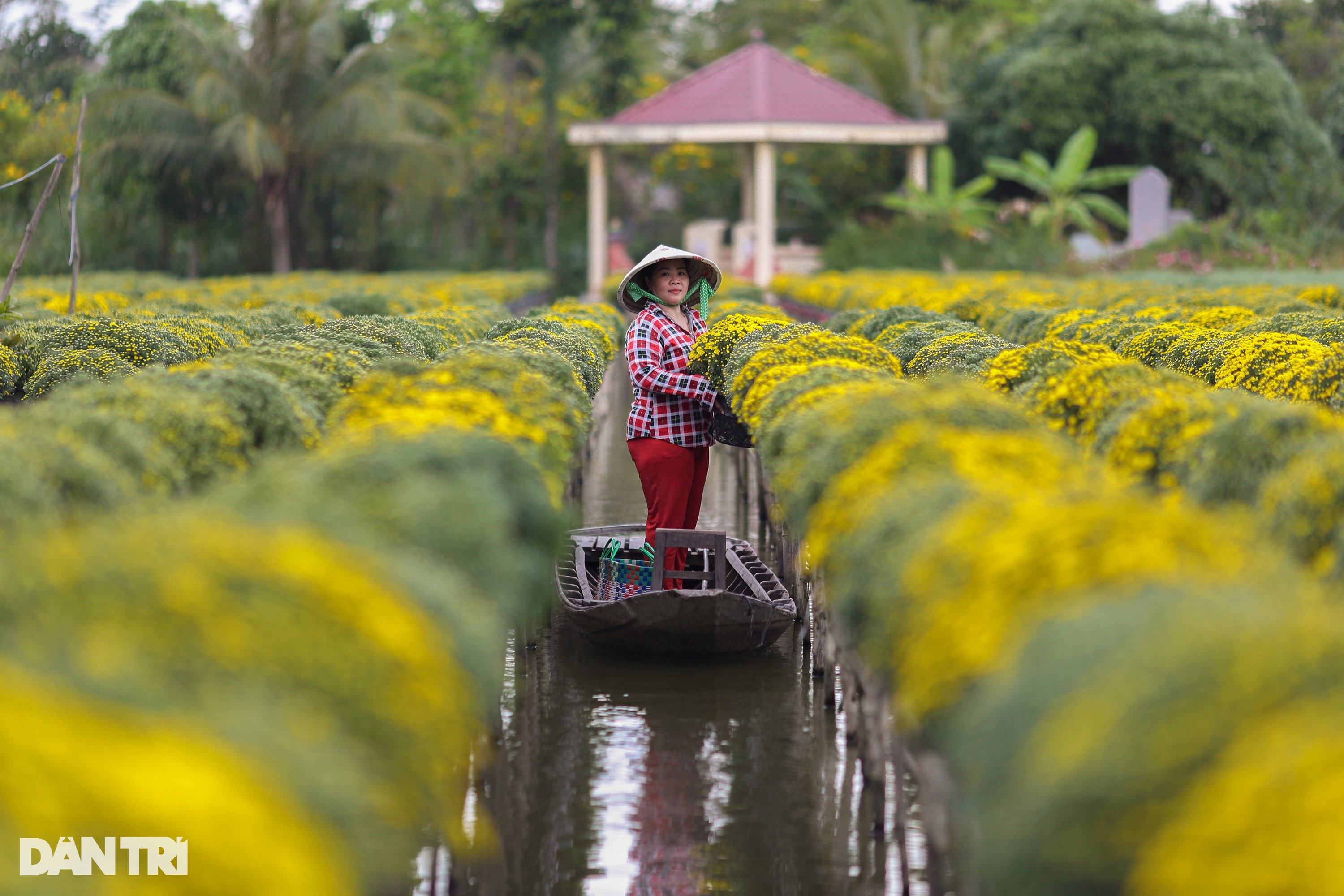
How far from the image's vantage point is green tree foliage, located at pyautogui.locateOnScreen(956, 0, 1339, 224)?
31.6m

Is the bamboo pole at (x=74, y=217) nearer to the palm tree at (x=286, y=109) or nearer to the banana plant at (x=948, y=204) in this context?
the palm tree at (x=286, y=109)

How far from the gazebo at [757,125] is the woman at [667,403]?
2010 centimetres

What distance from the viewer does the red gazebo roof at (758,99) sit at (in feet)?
95.9

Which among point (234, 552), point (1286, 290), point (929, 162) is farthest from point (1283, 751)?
point (929, 162)

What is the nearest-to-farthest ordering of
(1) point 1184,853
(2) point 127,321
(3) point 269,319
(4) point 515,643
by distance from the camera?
1. (1) point 1184,853
2. (4) point 515,643
3. (2) point 127,321
4. (3) point 269,319

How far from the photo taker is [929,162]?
119 feet

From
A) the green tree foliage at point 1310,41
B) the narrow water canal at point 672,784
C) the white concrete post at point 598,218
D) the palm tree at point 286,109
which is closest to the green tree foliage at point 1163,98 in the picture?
the green tree foliage at point 1310,41

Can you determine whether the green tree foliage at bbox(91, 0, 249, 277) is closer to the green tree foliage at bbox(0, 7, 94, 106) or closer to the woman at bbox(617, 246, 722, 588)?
the green tree foliage at bbox(0, 7, 94, 106)

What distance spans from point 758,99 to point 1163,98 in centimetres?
909

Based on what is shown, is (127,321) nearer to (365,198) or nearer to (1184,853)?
(1184,853)

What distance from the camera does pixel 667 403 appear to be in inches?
295

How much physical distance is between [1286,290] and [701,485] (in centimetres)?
831

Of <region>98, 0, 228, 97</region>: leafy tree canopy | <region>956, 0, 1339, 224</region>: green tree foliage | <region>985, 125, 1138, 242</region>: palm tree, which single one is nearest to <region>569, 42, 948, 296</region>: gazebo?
<region>985, 125, 1138, 242</region>: palm tree

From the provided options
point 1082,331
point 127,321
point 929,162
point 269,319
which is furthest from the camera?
point 929,162
